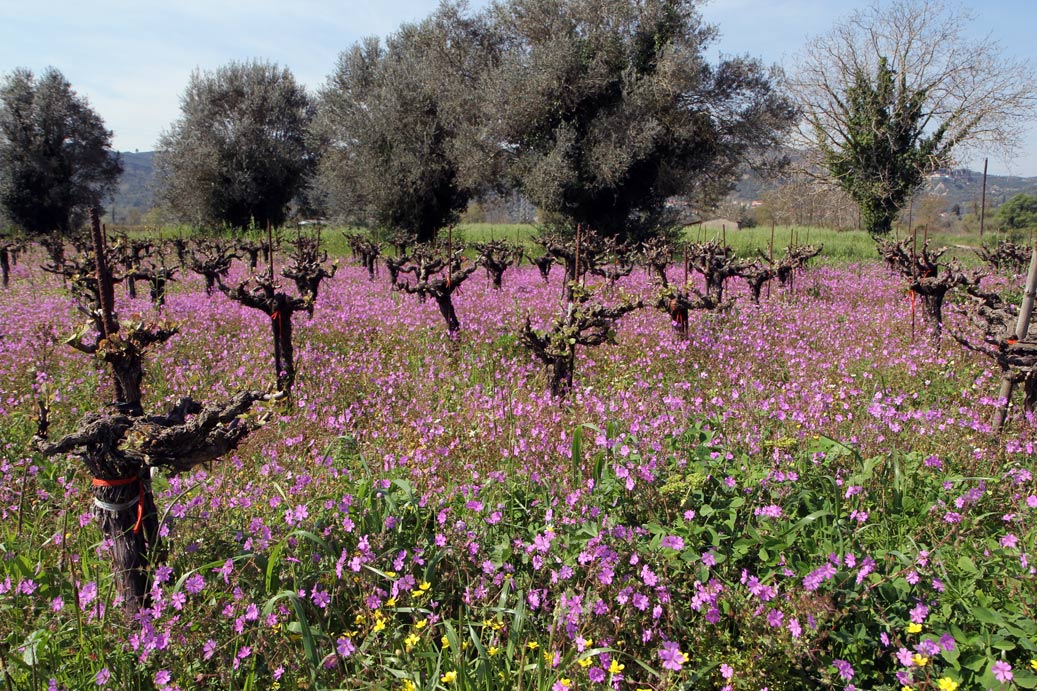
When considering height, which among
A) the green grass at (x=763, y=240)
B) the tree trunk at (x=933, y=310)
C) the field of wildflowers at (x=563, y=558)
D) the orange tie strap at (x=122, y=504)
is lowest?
the field of wildflowers at (x=563, y=558)

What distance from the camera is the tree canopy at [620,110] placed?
81.8ft

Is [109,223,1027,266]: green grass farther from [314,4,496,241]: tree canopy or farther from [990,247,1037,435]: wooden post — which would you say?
[990,247,1037,435]: wooden post

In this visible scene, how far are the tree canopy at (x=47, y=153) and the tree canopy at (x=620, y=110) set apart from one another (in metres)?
26.4

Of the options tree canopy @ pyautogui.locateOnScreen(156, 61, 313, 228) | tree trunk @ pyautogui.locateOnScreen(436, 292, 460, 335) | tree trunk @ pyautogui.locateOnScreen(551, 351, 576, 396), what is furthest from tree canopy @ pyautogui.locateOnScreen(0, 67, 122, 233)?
tree trunk @ pyautogui.locateOnScreen(551, 351, 576, 396)

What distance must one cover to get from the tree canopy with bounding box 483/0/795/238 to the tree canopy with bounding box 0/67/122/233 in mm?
26364

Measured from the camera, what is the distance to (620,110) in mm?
25281

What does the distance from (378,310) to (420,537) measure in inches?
334

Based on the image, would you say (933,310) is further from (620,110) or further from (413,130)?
(413,130)

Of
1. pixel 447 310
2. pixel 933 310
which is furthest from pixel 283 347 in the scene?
pixel 933 310

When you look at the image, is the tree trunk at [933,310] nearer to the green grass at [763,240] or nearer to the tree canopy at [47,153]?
the green grass at [763,240]

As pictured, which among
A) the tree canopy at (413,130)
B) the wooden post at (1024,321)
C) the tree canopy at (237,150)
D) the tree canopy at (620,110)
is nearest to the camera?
the wooden post at (1024,321)

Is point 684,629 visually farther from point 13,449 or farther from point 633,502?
point 13,449

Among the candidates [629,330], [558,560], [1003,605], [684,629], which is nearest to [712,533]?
[684,629]

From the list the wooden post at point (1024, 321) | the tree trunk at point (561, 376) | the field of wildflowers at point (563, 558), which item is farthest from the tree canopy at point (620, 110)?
the field of wildflowers at point (563, 558)
